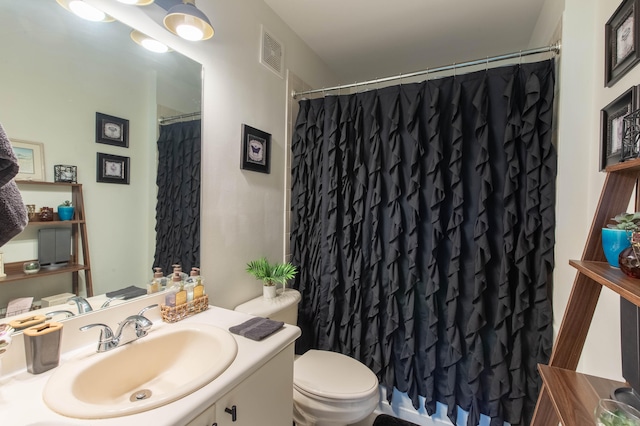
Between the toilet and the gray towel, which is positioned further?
the toilet

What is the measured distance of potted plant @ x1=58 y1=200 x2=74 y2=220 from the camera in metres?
0.88

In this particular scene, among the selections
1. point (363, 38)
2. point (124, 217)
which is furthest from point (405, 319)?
point (363, 38)

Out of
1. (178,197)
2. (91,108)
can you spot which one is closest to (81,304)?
(178,197)

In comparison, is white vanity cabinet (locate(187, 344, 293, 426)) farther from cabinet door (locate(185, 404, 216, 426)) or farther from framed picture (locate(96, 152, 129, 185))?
framed picture (locate(96, 152, 129, 185))

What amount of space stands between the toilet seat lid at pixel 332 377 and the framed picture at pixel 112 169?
118cm

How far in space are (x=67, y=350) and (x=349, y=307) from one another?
1.29 m

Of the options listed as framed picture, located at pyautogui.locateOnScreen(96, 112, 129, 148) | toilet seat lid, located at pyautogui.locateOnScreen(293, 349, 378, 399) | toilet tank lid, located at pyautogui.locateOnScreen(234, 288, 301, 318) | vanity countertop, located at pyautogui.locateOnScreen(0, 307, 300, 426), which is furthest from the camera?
toilet tank lid, located at pyautogui.locateOnScreen(234, 288, 301, 318)

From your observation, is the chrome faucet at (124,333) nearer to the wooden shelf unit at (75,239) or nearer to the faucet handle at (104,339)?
the faucet handle at (104,339)

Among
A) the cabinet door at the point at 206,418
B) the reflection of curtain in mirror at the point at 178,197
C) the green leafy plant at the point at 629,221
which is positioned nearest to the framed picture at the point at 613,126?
the green leafy plant at the point at 629,221

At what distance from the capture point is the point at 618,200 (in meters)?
0.68

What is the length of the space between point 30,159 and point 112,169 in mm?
220

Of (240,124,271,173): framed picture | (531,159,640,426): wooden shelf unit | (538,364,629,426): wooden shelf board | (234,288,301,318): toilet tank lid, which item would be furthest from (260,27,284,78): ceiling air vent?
(538,364,629,426): wooden shelf board

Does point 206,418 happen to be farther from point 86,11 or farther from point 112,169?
point 86,11

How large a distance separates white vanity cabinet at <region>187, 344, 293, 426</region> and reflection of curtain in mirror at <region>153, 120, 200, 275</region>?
615 millimetres
